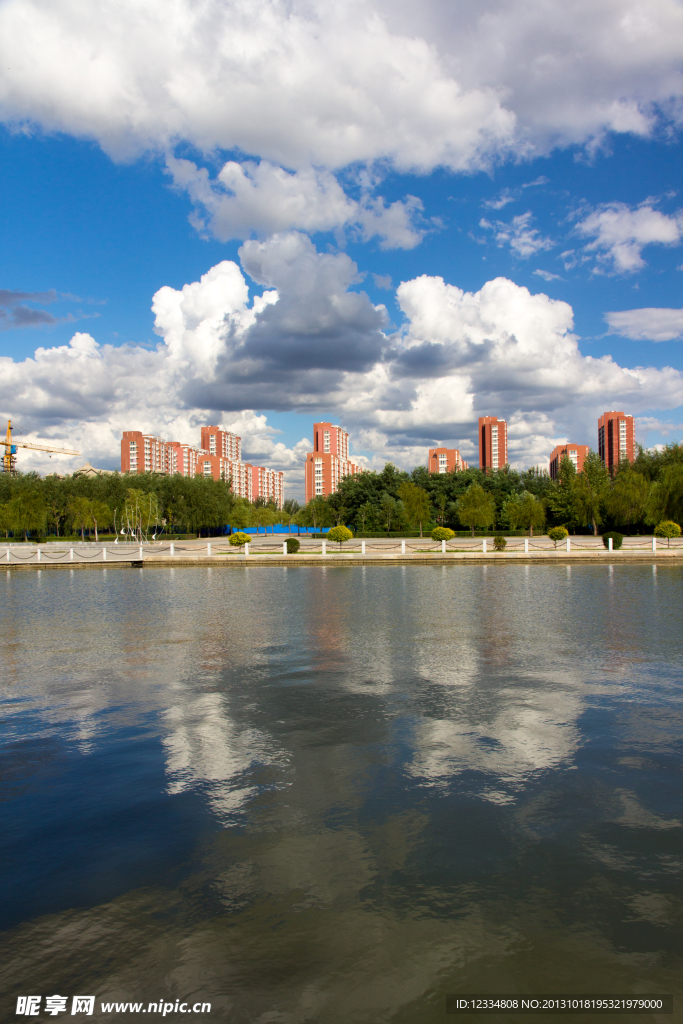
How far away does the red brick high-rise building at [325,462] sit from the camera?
A: 152 metres

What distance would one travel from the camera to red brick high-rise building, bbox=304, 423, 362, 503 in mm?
151750

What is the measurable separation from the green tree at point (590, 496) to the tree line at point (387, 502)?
0.09m

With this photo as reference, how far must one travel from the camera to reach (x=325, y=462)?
152 m

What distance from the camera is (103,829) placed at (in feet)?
14.9

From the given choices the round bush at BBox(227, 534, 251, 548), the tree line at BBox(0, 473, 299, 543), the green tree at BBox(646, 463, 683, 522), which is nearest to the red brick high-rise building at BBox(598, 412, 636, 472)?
the tree line at BBox(0, 473, 299, 543)

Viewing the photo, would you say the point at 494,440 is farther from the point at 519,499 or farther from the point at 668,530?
the point at 668,530

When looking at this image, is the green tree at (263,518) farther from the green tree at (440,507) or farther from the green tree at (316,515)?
the green tree at (440,507)

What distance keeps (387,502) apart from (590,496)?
73.1 ft

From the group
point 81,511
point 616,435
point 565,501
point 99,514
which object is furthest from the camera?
point 616,435

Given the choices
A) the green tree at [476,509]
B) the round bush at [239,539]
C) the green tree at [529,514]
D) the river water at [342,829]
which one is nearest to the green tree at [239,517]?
the green tree at [476,509]

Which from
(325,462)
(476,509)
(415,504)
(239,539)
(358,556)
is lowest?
(358,556)

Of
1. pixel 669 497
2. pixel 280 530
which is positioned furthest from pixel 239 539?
pixel 280 530

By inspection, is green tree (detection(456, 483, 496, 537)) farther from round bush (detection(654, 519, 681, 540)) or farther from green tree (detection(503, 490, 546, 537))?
round bush (detection(654, 519, 681, 540))

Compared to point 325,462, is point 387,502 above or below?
below
